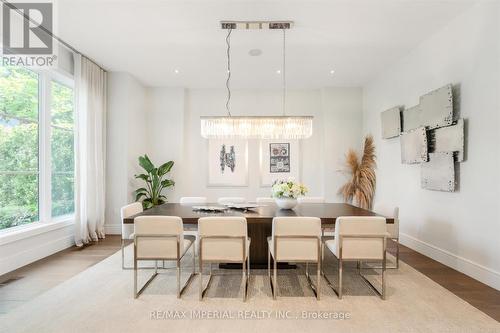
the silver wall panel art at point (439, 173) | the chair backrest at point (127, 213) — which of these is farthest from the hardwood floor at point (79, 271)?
the silver wall panel art at point (439, 173)

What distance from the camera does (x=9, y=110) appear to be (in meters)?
3.91

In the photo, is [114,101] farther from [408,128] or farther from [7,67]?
[408,128]

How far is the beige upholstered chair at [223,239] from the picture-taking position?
2.95 m

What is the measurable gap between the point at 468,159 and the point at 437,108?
0.83m

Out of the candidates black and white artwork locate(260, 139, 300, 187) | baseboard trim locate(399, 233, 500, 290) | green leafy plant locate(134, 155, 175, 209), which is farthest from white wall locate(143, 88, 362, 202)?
baseboard trim locate(399, 233, 500, 290)

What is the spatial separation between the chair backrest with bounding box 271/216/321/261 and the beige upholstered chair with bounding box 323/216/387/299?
0.25m

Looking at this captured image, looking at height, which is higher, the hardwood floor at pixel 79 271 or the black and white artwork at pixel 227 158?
the black and white artwork at pixel 227 158

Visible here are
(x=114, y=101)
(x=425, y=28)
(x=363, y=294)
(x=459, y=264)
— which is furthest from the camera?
(x=114, y=101)

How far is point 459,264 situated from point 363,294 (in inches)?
62.3

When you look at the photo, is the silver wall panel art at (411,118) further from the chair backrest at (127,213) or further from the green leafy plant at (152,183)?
the green leafy plant at (152,183)

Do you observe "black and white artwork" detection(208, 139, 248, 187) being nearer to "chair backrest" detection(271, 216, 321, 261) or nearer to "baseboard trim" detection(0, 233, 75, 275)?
"baseboard trim" detection(0, 233, 75, 275)

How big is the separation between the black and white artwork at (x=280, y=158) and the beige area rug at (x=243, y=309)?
3.73 metres

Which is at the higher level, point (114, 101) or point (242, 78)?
point (242, 78)

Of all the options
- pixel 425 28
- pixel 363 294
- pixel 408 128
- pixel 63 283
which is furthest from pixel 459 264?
pixel 63 283
